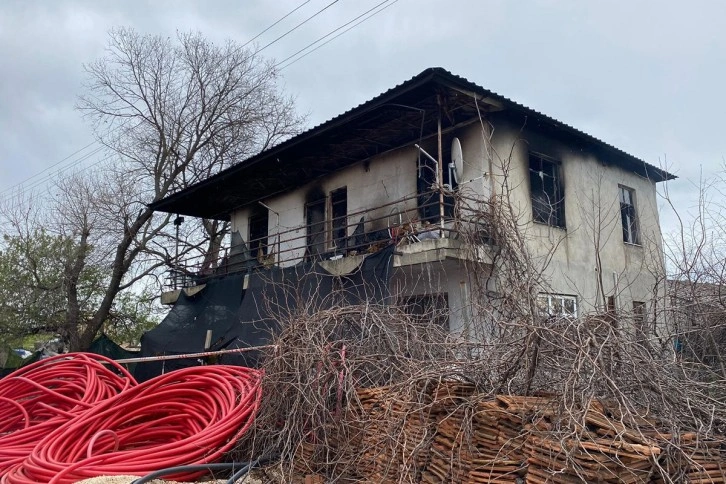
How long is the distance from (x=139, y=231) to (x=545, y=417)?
19029 mm

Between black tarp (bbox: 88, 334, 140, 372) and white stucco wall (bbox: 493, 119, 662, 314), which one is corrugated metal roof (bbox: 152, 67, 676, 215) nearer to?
white stucco wall (bbox: 493, 119, 662, 314)

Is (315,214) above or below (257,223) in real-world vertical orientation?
below

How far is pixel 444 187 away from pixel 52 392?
19.9 feet

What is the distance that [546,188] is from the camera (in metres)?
12.1

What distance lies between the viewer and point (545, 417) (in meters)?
3.88

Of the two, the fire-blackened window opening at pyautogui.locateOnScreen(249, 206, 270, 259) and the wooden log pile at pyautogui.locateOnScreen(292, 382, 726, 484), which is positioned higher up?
the fire-blackened window opening at pyautogui.locateOnScreen(249, 206, 270, 259)

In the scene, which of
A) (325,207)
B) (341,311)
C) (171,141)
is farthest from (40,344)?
(341,311)

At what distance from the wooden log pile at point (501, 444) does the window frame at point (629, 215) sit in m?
10.6

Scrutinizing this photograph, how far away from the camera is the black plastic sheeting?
10383 mm

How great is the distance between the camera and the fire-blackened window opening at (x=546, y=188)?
11.6m

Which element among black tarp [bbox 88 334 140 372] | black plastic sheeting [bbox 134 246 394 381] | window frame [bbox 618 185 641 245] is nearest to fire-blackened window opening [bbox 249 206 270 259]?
black plastic sheeting [bbox 134 246 394 381]

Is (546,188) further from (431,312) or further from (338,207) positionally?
(431,312)

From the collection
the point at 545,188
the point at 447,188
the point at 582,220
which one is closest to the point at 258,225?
the point at 545,188

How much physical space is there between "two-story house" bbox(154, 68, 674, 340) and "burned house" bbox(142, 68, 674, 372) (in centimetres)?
3
